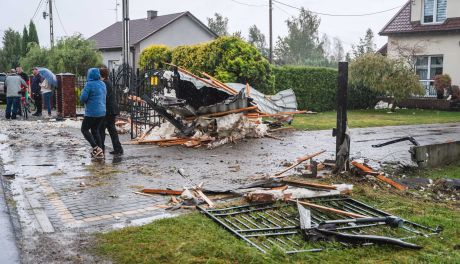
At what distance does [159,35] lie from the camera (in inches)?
1519

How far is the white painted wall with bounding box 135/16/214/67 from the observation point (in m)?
38.7

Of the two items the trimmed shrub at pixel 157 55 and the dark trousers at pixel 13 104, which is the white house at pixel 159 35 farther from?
the dark trousers at pixel 13 104

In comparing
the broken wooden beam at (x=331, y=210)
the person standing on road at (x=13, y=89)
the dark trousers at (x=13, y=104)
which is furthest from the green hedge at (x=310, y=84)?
the broken wooden beam at (x=331, y=210)

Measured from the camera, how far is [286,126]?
53.3ft

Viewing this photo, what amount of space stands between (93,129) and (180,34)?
30.6 m

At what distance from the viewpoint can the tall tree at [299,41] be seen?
64000 mm

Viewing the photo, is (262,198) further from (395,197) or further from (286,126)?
(286,126)

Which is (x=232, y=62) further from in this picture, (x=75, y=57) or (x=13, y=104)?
(x=75, y=57)

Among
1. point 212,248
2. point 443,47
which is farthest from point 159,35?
point 212,248

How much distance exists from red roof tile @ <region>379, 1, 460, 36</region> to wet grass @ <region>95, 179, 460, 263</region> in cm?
2423

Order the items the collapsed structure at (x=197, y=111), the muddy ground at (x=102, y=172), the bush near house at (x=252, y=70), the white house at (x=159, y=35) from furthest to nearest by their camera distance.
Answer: the white house at (x=159, y=35) → the bush near house at (x=252, y=70) → the collapsed structure at (x=197, y=111) → the muddy ground at (x=102, y=172)

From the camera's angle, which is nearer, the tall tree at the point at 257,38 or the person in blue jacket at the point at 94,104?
the person in blue jacket at the point at 94,104

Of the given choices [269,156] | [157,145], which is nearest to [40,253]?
[269,156]

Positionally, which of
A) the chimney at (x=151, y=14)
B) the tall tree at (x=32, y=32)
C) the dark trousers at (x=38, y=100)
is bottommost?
the dark trousers at (x=38, y=100)
